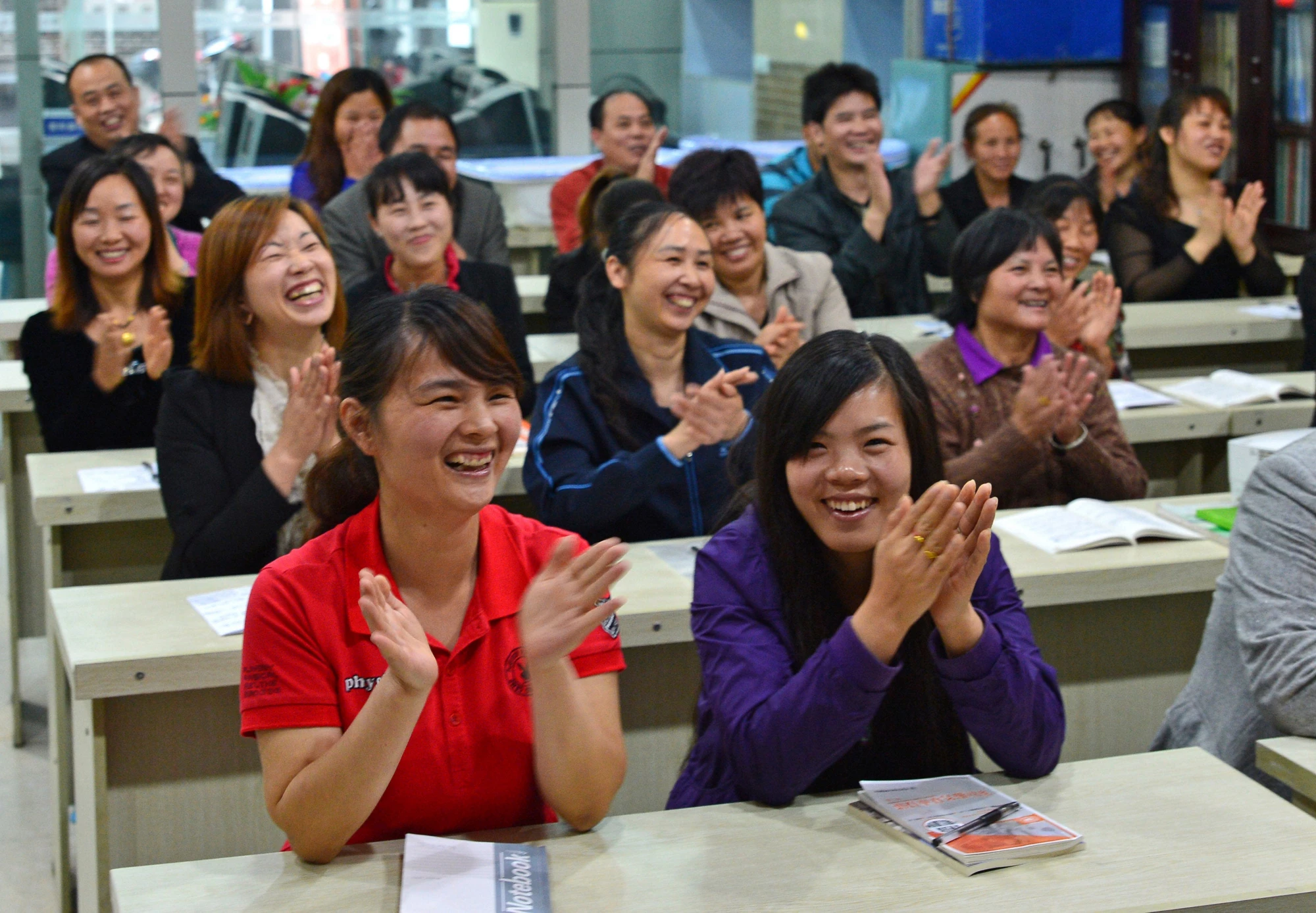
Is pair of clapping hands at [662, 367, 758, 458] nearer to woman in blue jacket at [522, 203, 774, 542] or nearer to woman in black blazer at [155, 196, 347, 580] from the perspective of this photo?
woman in blue jacket at [522, 203, 774, 542]

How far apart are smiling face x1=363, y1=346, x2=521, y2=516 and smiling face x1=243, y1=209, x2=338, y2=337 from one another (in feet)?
3.74

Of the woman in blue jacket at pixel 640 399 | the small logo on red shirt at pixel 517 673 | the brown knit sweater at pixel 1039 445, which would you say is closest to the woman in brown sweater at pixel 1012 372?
the brown knit sweater at pixel 1039 445

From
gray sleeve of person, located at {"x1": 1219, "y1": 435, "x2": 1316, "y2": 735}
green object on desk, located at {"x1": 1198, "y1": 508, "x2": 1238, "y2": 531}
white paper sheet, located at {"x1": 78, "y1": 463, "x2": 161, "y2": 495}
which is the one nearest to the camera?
gray sleeve of person, located at {"x1": 1219, "y1": 435, "x2": 1316, "y2": 735}

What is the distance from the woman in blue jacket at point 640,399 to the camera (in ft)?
8.99

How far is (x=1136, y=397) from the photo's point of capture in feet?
12.5

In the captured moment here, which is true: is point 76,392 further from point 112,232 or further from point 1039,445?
point 1039,445

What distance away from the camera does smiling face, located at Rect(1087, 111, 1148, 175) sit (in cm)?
627

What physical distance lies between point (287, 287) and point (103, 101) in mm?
3449

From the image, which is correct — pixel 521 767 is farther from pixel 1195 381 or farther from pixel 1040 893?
pixel 1195 381

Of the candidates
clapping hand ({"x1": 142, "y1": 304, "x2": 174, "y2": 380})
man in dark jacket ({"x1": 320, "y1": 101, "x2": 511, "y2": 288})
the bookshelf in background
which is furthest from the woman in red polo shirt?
the bookshelf in background

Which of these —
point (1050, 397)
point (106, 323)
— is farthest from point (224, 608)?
point (1050, 397)

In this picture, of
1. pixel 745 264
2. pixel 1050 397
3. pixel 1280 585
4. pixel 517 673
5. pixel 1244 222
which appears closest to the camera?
pixel 517 673

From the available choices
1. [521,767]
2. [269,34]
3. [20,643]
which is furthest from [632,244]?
[269,34]

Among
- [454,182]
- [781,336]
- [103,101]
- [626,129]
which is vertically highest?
[103,101]
